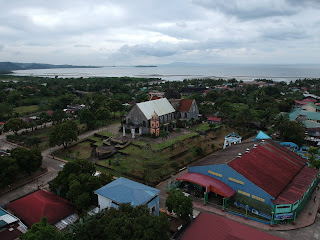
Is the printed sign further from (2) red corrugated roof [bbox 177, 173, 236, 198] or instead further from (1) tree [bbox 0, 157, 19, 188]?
(1) tree [bbox 0, 157, 19, 188]

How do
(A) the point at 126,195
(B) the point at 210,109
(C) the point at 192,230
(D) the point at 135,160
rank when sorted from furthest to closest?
1. (B) the point at 210,109
2. (D) the point at 135,160
3. (A) the point at 126,195
4. (C) the point at 192,230

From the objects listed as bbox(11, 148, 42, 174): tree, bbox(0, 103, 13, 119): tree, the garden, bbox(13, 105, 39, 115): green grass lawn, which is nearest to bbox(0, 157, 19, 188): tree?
bbox(11, 148, 42, 174): tree

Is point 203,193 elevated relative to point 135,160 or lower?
lower

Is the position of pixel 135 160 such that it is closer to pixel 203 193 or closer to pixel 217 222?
pixel 203 193

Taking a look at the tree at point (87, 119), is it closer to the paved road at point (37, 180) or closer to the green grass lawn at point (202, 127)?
the paved road at point (37, 180)

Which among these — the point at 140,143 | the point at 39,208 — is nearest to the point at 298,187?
the point at 140,143

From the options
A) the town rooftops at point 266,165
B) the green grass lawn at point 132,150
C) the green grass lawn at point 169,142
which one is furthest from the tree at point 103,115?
the town rooftops at point 266,165

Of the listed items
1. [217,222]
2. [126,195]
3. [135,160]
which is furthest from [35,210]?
[217,222]
